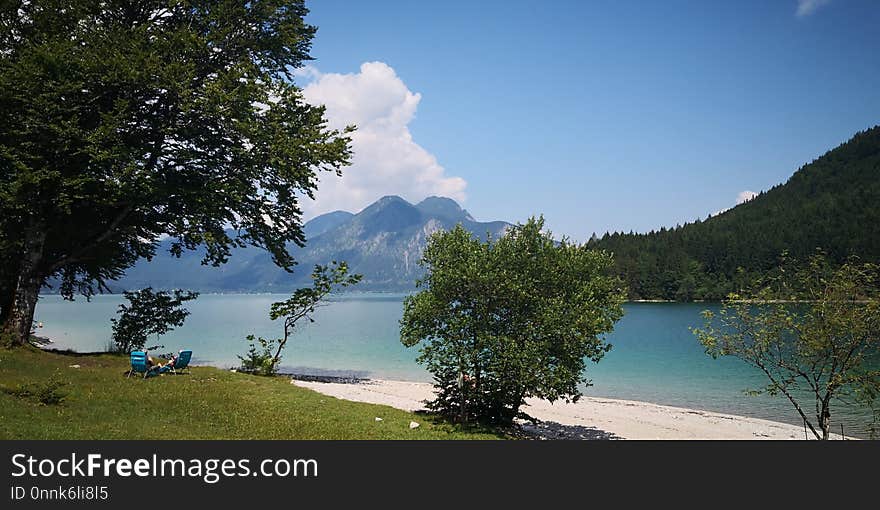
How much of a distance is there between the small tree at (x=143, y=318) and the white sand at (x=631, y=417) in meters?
11.0

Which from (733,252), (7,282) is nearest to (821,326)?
(7,282)

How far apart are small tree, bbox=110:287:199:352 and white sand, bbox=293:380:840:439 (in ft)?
36.1

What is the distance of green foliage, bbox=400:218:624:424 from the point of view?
66.5 ft

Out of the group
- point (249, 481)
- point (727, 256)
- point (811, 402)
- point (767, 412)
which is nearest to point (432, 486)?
point (249, 481)

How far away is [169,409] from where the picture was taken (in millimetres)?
19094

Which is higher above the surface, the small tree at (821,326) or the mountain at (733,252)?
the mountain at (733,252)

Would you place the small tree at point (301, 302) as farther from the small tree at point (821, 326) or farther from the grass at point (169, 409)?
the small tree at point (821, 326)

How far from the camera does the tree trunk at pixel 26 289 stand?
27234 millimetres

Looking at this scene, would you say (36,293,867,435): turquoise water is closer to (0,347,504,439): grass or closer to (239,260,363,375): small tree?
(239,260,363,375): small tree

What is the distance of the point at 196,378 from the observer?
26.0 meters

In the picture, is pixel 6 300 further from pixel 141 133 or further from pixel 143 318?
pixel 141 133

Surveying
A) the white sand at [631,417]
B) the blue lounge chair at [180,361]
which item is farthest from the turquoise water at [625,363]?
the blue lounge chair at [180,361]

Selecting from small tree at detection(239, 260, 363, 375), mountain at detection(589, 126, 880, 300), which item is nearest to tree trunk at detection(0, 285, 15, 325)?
small tree at detection(239, 260, 363, 375)

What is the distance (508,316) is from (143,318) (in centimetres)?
2637
